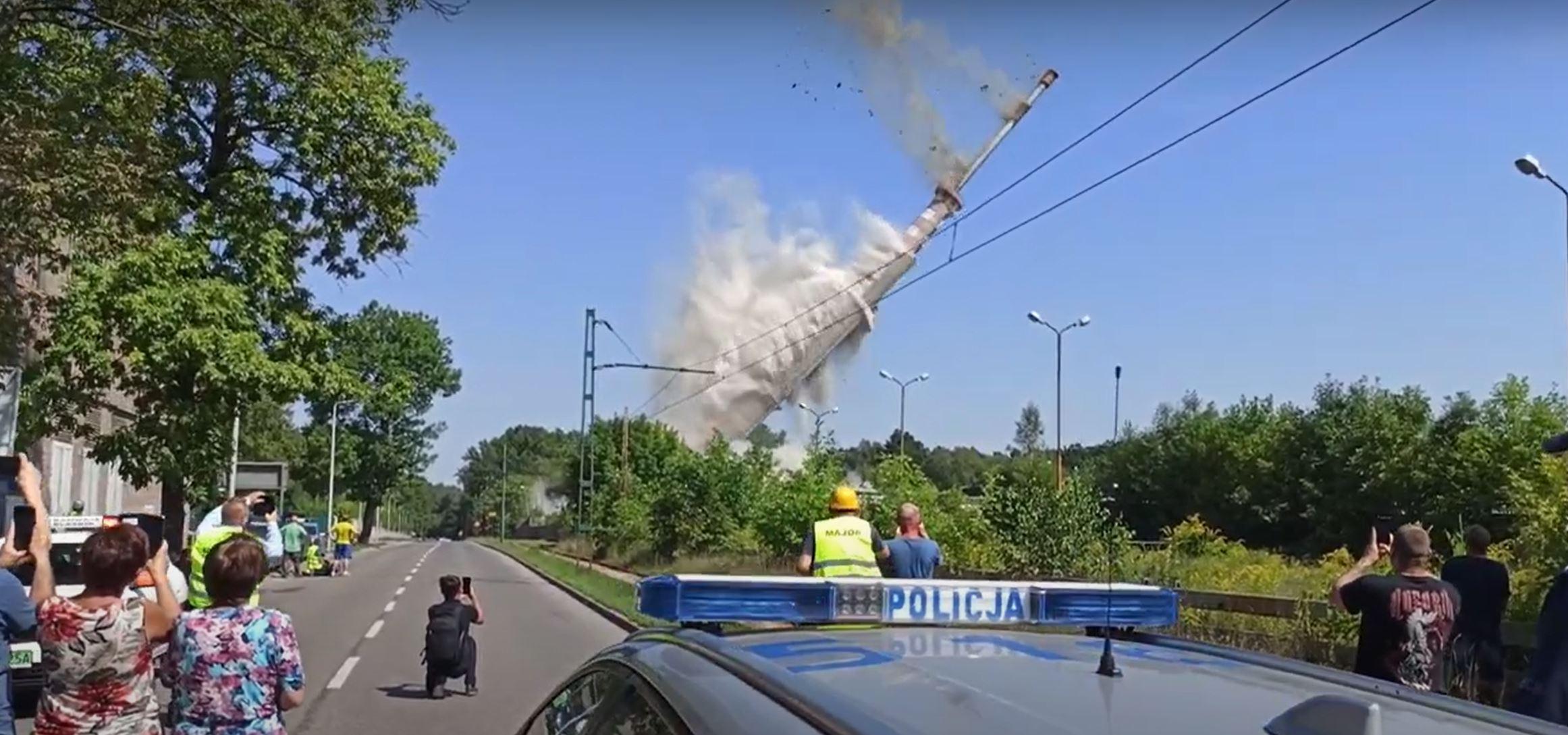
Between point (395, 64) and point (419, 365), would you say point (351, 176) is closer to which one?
point (395, 64)

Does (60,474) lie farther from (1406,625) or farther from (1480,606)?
(1406,625)

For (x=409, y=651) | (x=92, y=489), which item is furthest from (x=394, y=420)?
(x=409, y=651)

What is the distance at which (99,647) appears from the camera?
5.02 meters

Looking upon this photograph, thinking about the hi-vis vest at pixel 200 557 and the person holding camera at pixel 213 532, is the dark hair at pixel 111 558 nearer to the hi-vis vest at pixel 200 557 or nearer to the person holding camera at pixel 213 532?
the person holding camera at pixel 213 532

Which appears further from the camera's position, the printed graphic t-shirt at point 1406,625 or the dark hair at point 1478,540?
the dark hair at point 1478,540

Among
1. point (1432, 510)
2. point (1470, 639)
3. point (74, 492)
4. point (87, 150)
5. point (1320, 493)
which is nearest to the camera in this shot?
point (1470, 639)

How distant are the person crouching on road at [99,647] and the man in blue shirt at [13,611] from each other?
21.1 inches

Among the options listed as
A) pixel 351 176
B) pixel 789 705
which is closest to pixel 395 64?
pixel 351 176

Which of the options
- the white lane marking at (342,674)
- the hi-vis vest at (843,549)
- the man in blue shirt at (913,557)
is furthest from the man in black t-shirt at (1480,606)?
the white lane marking at (342,674)

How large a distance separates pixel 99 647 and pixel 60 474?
137 ft

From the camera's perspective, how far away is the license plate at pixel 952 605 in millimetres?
3754

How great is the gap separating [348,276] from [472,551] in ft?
155

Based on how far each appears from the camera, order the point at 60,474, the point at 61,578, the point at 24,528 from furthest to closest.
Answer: the point at 60,474 → the point at 61,578 → the point at 24,528

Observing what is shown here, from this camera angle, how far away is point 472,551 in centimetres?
7469
